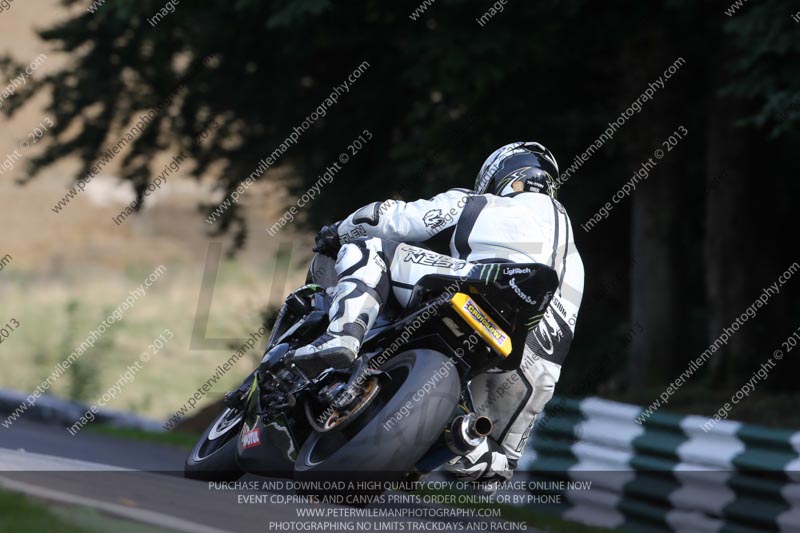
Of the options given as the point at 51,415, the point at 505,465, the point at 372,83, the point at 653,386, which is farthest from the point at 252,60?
the point at 505,465

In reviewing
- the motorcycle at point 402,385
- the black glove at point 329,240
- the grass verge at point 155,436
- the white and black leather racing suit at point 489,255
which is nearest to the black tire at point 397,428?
the motorcycle at point 402,385

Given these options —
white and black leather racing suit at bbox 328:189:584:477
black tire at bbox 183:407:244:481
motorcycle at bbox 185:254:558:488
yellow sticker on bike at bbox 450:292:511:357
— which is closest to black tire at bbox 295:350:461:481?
motorcycle at bbox 185:254:558:488

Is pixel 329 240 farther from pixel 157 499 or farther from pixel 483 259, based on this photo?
pixel 157 499

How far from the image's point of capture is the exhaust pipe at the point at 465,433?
210 inches

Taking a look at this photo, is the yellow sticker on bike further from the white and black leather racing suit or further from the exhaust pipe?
the exhaust pipe

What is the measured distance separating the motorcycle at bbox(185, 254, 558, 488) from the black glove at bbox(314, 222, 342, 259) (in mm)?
299

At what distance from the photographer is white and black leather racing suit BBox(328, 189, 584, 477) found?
557 centimetres

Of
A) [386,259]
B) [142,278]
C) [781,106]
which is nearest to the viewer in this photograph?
[386,259]

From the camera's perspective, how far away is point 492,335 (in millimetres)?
5402

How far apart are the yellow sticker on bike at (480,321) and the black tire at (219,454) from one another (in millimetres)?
1625

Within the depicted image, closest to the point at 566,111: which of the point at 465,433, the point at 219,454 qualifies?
the point at 219,454

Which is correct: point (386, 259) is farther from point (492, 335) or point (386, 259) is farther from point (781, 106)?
point (781, 106)

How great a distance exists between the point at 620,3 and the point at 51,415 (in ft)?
27.8

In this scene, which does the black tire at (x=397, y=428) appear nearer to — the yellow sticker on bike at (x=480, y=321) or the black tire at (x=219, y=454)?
the yellow sticker on bike at (x=480, y=321)
